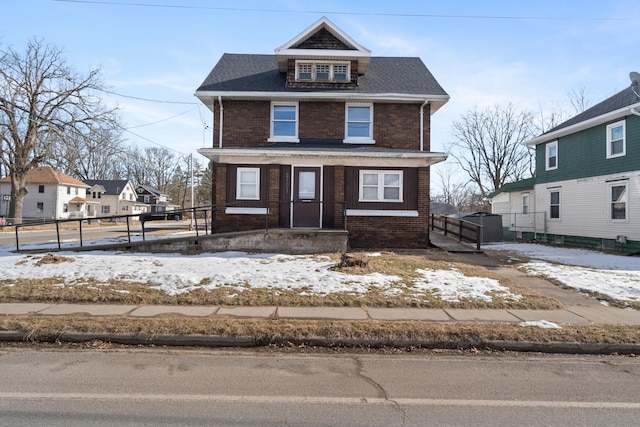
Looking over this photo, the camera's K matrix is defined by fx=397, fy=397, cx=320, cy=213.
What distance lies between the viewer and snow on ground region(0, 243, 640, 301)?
844 centimetres

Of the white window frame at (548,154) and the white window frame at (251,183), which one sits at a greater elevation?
the white window frame at (548,154)

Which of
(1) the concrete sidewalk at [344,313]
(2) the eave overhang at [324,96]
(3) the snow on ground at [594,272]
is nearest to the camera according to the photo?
(1) the concrete sidewalk at [344,313]

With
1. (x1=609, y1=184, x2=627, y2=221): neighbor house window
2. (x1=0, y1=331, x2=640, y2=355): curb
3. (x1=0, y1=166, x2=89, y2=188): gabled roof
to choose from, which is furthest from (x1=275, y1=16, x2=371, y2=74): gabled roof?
(x1=0, y1=166, x2=89, y2=188): gabled roof

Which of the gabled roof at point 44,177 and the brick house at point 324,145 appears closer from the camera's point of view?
the brick house at point 324,145

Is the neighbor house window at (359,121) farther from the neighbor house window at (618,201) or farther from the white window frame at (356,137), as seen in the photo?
the neighbor house window at (618,201)

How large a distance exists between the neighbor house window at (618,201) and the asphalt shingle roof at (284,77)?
9.14 meters

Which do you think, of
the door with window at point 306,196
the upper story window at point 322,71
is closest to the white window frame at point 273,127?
the upper story window at point 322,71

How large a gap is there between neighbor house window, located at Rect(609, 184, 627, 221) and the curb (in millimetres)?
14295

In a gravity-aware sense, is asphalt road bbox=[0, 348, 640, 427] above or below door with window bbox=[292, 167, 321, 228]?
below

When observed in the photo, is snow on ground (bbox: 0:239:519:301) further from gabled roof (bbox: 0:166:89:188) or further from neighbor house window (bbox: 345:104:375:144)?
gabled roof (bbox: 0:166:89:188)

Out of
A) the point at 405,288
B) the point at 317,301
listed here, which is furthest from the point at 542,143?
the point at 317,301

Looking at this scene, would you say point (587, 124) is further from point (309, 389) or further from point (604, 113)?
point (309, 389)

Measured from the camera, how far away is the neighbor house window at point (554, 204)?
69.7ft

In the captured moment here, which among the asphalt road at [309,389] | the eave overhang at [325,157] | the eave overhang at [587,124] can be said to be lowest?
the asphalt road at [309,389]
